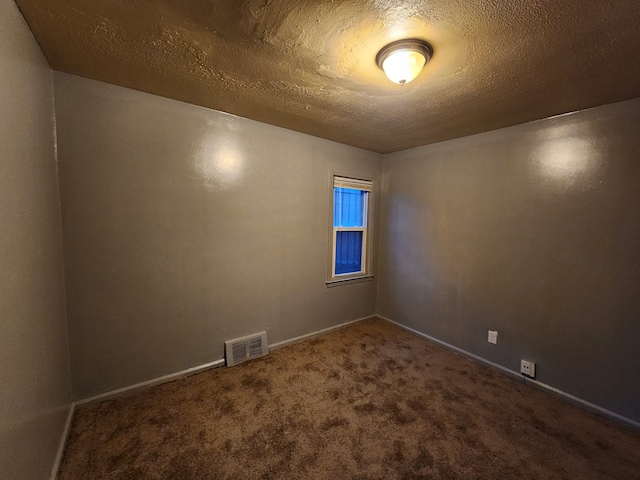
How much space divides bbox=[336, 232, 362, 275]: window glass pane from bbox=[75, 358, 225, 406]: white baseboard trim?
70.0 inches

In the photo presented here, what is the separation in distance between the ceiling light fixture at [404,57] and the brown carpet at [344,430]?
222 centimetres

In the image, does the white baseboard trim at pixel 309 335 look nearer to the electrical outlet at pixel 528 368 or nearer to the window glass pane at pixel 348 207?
the window glass pane at pixel 348 207

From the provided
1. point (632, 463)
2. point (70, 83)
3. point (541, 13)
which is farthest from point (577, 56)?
point (70, 83)

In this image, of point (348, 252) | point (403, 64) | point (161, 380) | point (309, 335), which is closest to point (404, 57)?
point (403, 64)

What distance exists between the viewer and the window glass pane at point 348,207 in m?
3.30

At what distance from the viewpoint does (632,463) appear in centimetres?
153

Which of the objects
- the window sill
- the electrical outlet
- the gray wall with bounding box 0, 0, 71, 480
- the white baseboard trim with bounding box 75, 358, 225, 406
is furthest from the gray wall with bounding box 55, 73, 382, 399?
the electrical outlet

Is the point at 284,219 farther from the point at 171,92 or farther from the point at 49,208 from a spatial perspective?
the point at 49,208

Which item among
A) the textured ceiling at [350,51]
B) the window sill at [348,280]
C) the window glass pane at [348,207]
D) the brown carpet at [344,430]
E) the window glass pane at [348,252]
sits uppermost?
the textured ceiling at [350,51]

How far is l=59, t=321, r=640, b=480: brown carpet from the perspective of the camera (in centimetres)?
146

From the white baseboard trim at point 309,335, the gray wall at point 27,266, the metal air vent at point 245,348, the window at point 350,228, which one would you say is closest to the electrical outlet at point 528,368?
the white baseboard trim at point 309,335

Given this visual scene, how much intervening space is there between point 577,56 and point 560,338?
6.67 feet

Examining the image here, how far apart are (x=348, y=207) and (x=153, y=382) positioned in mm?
2719

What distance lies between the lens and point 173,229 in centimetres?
213
